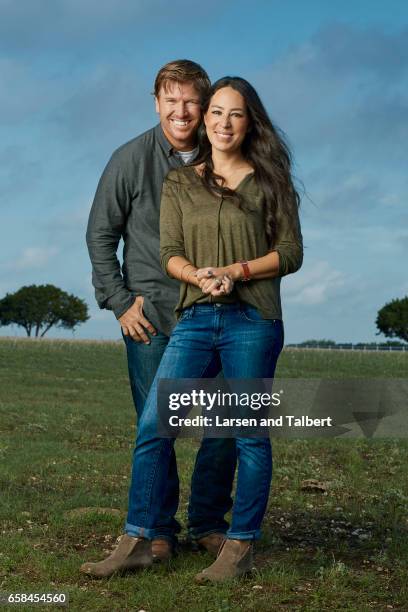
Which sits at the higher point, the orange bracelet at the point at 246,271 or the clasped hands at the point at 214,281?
the orange bracelet at the point at 246,271

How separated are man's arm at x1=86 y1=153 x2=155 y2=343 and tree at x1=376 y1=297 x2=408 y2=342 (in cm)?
11441

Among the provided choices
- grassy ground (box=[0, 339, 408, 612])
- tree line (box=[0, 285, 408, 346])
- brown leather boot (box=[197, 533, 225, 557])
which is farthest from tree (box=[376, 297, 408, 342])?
brown leather boot (box=[197, 533, 225, 557])

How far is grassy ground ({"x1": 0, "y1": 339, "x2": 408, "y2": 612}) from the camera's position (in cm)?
622

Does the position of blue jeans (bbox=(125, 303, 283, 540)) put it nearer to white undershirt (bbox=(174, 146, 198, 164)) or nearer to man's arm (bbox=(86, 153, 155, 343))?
man's arm (bbox=(86, 153, 155, 343))

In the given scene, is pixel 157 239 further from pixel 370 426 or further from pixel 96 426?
pixel 370 426

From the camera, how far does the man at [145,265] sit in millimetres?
6691

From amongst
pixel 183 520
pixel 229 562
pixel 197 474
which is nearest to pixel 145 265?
pixel 197 474

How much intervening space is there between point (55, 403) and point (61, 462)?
31.5 feet

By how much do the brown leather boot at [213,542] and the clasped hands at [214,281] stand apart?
90.9 inches

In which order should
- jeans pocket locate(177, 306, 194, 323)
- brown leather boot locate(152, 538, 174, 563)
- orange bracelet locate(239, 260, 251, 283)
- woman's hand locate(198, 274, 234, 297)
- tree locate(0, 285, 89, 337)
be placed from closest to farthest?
woman's hand locate(198, 274, 234, 297), orange bracelet locate(239, 260, 251, 283), jeans pocket locate(177, 306, 194, 323), brown leather boot locate(152, 538, 174, 563), tree locate(0, 285, 89, 337)

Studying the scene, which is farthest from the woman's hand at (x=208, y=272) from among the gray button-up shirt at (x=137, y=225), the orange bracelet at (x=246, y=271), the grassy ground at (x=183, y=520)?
the grassy ground at (x=183, y=520)

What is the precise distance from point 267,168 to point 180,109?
2.82 ft

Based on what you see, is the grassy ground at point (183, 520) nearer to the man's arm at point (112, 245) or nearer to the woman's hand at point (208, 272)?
the man's arm at point (112, 245)

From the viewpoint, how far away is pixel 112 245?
22.7 ft
